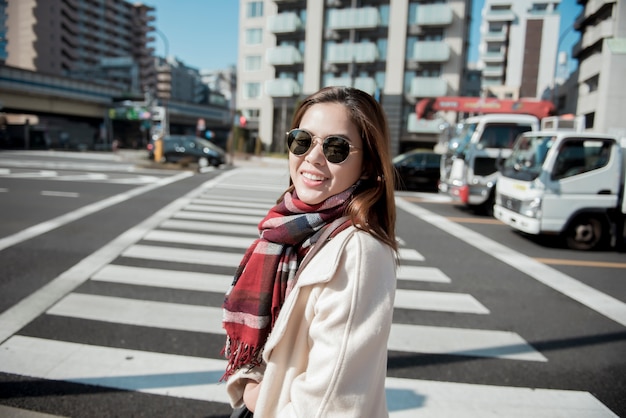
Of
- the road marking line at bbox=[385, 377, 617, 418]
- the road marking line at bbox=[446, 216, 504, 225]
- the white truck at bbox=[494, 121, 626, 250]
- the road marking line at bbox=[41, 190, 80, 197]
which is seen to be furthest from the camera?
the road marking line at bbox=[41, 190, 80, 197]

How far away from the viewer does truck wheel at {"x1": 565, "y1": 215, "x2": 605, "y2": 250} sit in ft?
26.3

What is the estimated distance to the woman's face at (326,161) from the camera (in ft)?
4.38

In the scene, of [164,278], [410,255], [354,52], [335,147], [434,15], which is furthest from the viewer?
[354,52]

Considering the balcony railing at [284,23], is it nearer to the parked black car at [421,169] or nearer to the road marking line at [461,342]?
the parked black car at [421,169]

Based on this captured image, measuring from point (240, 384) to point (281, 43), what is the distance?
37.5 metres

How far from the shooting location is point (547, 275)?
20.6 feet

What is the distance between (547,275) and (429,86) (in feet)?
91.5

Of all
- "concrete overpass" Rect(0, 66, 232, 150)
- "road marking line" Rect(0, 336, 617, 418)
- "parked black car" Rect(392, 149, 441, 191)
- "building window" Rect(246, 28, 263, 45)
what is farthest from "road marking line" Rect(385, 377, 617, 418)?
"building window" Rect(246, 28, 263, 45)

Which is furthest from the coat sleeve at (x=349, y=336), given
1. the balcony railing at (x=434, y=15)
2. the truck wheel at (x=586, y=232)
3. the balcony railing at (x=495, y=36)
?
the balcony railing at (x=495, y=36)

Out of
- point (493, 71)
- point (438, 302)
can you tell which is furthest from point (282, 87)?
point (493, 71)

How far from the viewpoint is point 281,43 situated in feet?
118

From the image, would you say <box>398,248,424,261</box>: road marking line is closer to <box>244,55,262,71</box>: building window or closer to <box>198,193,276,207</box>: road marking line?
<box>198,193,276,207</box>: road marking line

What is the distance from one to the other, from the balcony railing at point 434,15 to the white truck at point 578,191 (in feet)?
87.4

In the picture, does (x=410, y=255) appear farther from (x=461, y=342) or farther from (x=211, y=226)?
(x=211, y=226)
